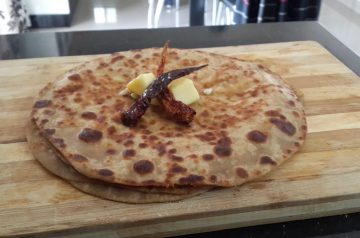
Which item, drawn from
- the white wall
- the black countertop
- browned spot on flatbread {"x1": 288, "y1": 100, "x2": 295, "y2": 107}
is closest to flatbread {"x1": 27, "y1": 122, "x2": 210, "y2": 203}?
browned spot on flatbread {"x1": 288, "y1": 100, "x2": 295, "y2": 107}

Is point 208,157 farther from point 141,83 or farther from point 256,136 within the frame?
point 141,83

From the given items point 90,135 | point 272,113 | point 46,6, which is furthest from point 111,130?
point 46,6

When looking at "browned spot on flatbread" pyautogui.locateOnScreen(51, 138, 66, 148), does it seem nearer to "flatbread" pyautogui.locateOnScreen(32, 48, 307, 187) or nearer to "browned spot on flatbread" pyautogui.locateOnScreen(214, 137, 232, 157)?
"flatbread" pyautogui.locateOnScreen(32, 48, 307, 187)

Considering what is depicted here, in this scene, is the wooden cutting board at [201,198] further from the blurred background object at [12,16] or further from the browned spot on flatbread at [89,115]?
the blurred background object at [12,16]

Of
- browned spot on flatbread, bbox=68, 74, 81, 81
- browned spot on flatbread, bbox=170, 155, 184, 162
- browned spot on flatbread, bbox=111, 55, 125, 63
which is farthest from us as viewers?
browned spot on flatbread, bbox=111, 55, 125, 63

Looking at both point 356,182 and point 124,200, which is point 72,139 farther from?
point 356,182

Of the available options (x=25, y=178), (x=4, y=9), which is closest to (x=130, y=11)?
(x=4, y=9)

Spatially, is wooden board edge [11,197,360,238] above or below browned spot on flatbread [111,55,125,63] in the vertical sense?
below
